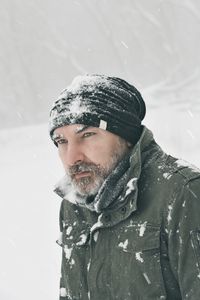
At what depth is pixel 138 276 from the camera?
2.00m

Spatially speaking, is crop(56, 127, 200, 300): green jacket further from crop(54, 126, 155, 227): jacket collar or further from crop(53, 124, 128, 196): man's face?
crop(53, 124, 128, 196): man's face

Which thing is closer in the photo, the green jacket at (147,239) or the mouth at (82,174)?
the green jacket at (147,239)

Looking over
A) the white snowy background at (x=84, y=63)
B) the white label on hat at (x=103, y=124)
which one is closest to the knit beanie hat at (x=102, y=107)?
the white label on hat at (x=103, y=124)

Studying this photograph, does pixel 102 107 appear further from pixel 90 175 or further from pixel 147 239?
pixel 147 239

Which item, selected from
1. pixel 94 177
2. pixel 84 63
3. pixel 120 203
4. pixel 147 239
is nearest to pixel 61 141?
pixel 94 177

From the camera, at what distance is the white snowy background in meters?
17.5

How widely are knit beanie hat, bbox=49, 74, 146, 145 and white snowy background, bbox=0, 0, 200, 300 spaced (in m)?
11.3

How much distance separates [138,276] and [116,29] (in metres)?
33.4

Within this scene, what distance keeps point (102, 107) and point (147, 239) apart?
58cm

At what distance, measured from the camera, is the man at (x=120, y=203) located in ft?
6.33

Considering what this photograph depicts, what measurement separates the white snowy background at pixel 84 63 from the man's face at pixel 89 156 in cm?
1140

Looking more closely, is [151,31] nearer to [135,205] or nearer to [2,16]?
[2,16]

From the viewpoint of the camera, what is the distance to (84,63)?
109ft

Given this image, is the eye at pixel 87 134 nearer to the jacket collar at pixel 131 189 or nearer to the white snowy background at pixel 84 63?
the jacket collar at pixel 131 189
